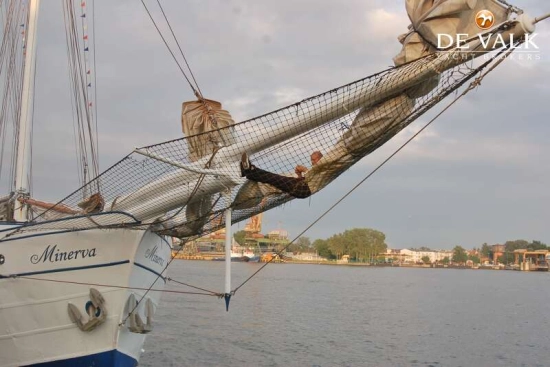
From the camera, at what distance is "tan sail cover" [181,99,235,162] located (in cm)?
872

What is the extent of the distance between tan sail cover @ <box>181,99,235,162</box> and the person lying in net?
53 cm

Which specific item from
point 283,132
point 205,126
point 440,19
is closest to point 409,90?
point 440,19

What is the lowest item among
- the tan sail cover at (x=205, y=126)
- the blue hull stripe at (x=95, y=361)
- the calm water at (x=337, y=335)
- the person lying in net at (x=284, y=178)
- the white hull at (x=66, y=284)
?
the calm water at (x=337, y=335)

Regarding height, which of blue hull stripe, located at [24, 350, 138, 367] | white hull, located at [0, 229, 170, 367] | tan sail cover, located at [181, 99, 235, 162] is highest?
tan sail cover, located at [181, 99, 235, 162]

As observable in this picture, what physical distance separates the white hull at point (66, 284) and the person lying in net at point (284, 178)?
2.52m

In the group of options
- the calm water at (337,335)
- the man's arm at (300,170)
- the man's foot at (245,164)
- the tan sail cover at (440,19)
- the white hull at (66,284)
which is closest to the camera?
the tan sail cover at (440,19)

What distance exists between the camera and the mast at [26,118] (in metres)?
11.5

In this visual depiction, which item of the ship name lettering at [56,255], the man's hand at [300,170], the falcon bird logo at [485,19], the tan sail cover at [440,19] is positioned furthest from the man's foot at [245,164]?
A: the falcon bird logo at [485,19]

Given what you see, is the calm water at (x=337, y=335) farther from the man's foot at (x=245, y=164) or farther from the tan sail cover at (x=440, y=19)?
the tan sail cover at (x=440, y=19)

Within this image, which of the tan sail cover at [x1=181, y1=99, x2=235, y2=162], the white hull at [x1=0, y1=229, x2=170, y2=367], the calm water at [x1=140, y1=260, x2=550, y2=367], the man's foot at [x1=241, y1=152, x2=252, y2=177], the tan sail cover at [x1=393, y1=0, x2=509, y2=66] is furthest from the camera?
the calm water at [x1=140, y1=260, x2=550, y2=367]

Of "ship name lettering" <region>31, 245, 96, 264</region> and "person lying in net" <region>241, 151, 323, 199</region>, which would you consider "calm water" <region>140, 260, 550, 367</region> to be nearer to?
"ship name lettering" <region>31, 245, 96, 264</region>

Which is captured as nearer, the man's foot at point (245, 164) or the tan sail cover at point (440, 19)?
the tan sail cover at point (440, 19)

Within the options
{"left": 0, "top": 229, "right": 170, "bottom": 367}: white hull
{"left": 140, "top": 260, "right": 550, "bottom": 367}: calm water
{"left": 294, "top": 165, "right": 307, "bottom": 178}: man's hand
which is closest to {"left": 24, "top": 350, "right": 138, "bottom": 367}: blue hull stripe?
{"left": 0, "top": 229, "right": 170, "bottom": 367}: white hull

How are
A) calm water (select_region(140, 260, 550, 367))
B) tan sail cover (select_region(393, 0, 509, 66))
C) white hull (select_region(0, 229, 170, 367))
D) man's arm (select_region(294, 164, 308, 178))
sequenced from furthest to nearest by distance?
calm water (select_region(140, 260, 550, 367)) → white hull (select_region(0, 229, 170, 367)) → man's arm (select_region(294, 164, 308, 178)) → tan sail cover (select_region(393, 0, 509, 66))
